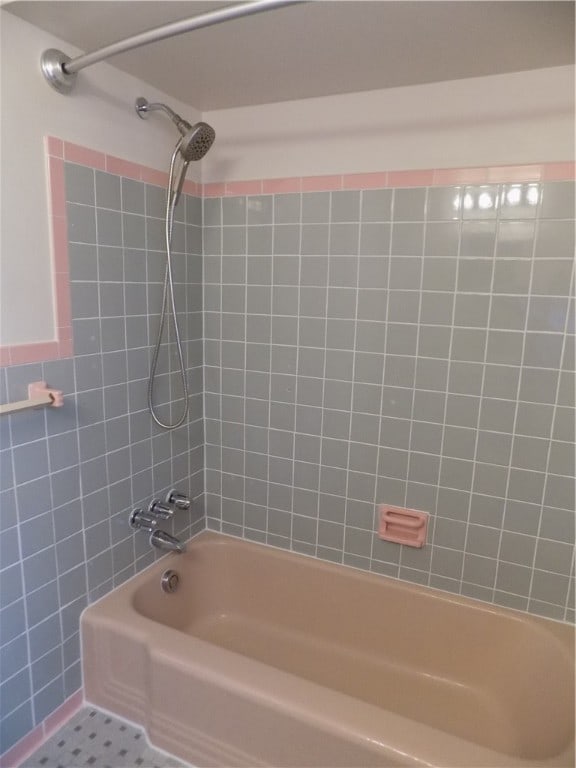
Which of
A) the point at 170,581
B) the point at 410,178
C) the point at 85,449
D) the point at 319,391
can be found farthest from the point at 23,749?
the point at 410,178

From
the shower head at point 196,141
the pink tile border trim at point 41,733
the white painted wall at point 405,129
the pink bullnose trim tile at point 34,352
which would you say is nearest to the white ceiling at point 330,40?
the white painted wall at point 405,129

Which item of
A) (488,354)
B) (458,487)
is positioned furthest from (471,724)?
(488,354)

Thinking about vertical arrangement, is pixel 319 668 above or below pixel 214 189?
below

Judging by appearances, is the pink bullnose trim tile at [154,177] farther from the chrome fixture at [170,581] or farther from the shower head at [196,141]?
the chrome fixture at [170,581]

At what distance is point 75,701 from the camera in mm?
1650

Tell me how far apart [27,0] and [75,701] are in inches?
80.0

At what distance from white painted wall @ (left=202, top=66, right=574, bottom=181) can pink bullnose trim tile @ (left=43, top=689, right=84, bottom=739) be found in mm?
1927

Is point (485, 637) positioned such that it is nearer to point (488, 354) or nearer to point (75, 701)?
point (488, 354)

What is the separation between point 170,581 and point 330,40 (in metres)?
1.90

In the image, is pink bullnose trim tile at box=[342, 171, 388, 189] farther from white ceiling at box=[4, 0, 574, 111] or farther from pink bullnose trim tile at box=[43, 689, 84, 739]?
pink bullnose trim tile at box=[43, 689, 84, 739]

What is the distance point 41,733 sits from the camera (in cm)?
153

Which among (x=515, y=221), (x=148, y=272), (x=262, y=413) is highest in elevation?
(x=515, y=221)

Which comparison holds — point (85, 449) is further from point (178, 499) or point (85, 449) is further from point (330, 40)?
point (330, 40)

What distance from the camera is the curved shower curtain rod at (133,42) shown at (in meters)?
0.98
